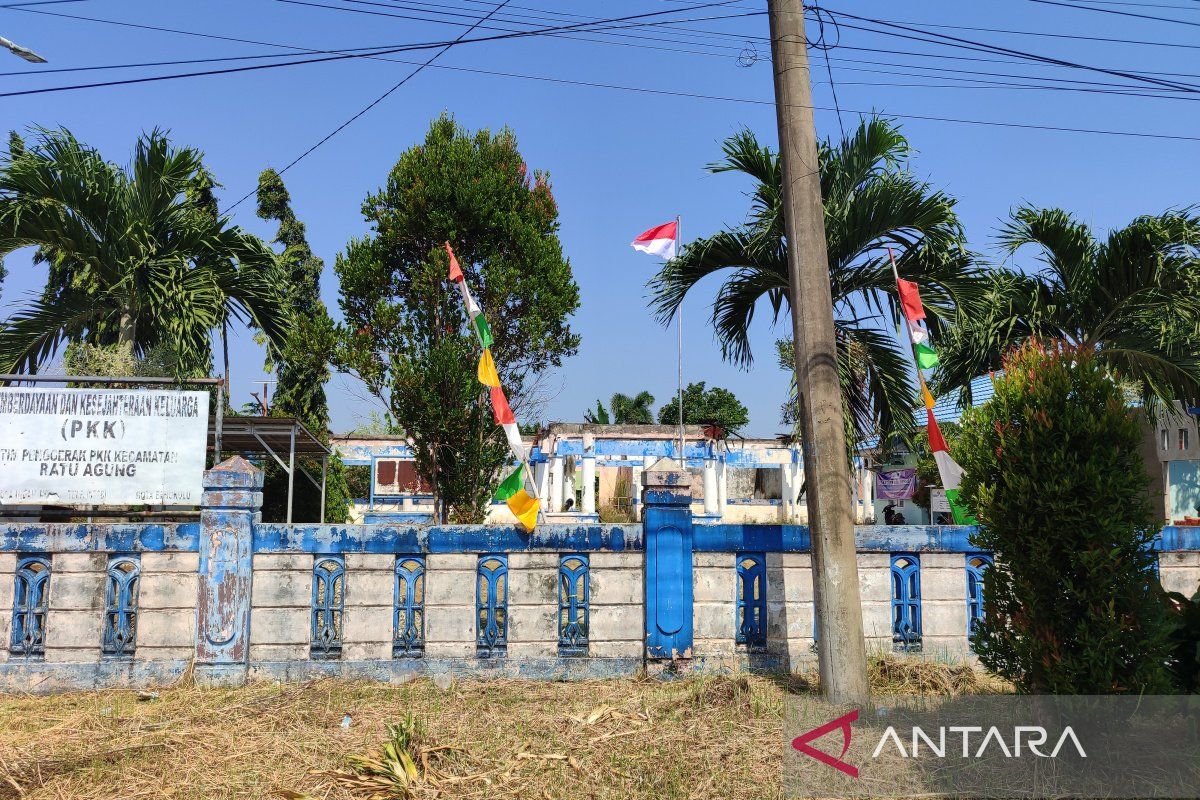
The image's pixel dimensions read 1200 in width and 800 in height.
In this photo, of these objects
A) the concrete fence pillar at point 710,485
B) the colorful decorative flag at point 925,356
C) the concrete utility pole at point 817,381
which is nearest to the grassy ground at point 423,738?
the concrete utility pole at point 817,381

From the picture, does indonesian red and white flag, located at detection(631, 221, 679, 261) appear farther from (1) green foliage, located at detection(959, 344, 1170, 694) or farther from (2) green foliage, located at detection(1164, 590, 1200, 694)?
(2) green foliage, located at detection(1164, 590, 1200, 694)

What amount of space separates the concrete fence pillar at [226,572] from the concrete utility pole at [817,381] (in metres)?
4.84

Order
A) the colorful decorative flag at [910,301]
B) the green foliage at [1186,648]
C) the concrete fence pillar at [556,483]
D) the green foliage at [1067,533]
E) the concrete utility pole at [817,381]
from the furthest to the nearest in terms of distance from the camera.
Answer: the concrete fence pillar at [556,483] < the colorful decorative flag at [910,301] < the concrete utility pole at [817,381] < the green foliage at [1186,648] < the green foliage at [1067,533]

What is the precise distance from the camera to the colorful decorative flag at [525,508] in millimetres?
7914

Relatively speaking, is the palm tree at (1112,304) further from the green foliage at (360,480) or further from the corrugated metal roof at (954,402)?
the green foliage at (360,480)

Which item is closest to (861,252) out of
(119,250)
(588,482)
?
(119,250)

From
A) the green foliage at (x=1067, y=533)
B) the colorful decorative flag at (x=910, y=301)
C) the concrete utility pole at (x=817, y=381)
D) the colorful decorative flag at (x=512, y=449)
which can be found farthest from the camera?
the colorful decorative flag at (x=910, y=301)

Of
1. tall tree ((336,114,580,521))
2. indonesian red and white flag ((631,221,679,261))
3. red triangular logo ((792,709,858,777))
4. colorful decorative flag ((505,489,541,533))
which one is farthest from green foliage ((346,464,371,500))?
red triangular logo ((792,709,858,777))

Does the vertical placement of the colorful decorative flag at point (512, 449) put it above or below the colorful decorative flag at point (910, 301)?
below

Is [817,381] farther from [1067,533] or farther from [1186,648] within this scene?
[1186,648]

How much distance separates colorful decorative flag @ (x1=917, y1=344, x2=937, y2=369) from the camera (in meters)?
8.48

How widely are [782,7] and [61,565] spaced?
26.1 feet

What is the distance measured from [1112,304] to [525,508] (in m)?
8.69

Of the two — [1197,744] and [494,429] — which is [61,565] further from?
[1197,744]
